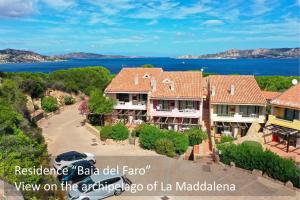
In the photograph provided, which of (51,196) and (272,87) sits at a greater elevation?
(272,87)

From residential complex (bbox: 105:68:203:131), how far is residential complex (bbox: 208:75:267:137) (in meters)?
2.12

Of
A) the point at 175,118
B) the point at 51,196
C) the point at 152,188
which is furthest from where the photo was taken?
the point at 175,118

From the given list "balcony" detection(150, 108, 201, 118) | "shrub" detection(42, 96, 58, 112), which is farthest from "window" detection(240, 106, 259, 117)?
"shrub" detection(42, 96, 58, 112)

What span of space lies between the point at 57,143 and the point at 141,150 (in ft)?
33.7

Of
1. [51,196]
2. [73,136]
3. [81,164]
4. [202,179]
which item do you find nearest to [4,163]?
[51,196]

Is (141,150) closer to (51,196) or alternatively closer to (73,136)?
(73,136)

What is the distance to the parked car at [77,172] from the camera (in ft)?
82.9

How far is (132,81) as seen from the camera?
150 feet

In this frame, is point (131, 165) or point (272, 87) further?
point (272, 87)

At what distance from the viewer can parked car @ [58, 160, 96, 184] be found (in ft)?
82.9

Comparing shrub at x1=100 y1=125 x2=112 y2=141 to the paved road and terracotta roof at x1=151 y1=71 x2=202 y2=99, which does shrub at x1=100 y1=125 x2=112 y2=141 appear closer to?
the paved road

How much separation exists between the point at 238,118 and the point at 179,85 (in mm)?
9115

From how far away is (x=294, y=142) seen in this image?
3497cm

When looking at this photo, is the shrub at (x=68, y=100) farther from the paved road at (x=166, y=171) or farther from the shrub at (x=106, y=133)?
the shrub at (x=106, y=133)
